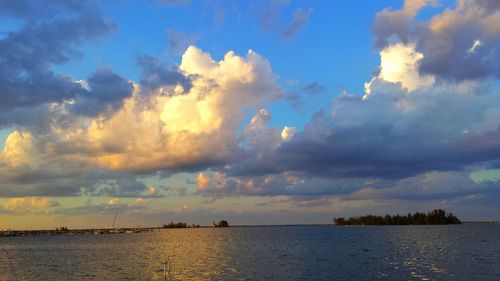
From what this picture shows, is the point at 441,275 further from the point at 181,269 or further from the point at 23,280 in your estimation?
the point at 23,280

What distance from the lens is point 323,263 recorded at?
100000 mm

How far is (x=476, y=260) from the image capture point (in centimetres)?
9919

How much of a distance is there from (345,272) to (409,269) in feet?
38.1

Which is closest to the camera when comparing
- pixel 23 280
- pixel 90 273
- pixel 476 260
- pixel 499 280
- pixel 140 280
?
pixel 499 280

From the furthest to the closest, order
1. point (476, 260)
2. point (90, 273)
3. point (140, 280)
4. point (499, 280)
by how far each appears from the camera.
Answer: point (476, 260) → point (90, 273) → point (140, 280) → point (499, 280)

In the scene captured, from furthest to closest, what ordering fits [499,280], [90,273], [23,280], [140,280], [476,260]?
[476,260]
[90,273]
[23,280]
[140,280]
[499,280]

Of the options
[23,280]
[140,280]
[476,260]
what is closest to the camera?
[140,280]

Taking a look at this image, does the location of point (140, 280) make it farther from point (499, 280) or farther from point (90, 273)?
point (499, 280)

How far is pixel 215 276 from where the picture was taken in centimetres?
8056

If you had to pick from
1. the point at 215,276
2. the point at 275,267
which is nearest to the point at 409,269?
the point at 275,267

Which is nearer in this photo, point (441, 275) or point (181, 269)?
point (441, 275)

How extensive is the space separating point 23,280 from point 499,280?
7363cm

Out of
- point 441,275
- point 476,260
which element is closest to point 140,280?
point 441,275

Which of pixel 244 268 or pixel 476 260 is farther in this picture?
pixel 476 260
